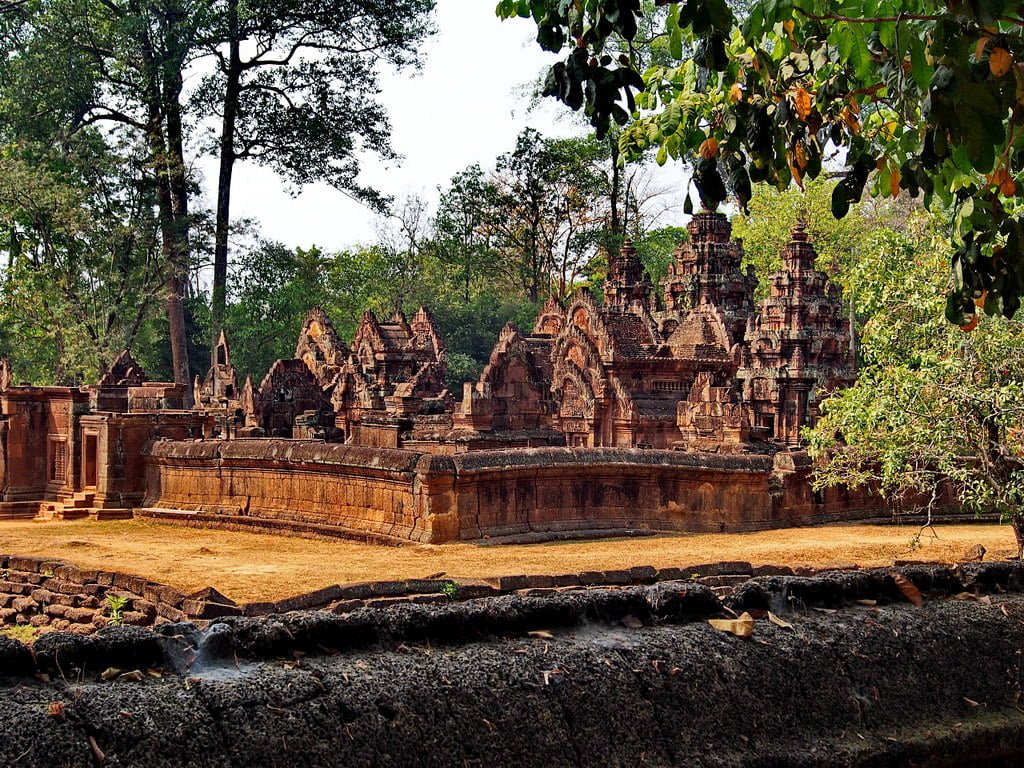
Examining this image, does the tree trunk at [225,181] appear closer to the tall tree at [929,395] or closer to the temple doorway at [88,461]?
the temple doorway at [88,461]

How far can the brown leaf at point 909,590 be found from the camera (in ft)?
23.6

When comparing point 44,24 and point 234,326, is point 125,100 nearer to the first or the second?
point 44,24

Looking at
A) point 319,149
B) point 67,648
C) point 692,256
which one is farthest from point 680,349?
point 67,648

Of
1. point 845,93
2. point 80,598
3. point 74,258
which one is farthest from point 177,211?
point 845,93

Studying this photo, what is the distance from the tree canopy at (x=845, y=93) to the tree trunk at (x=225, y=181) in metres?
34.5

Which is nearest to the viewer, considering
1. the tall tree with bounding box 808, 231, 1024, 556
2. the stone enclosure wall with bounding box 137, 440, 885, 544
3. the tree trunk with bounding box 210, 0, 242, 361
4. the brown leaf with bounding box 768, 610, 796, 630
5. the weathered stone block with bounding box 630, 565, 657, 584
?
the brown leaf with bounding box 768, 610, 796, 630

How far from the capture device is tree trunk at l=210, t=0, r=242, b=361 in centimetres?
4084

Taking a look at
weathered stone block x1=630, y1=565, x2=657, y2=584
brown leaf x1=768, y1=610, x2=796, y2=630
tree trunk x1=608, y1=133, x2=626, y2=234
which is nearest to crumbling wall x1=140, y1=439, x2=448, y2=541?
weathered stone block x1=630, y1=565, x2=657, y2=584

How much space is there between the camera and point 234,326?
43.2m

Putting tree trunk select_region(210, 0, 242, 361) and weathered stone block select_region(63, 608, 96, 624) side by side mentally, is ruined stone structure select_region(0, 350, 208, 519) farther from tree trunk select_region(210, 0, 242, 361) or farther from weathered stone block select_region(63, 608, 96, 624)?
tree trunk select_region(210, 0, 242, 361)

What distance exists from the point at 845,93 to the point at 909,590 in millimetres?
2965

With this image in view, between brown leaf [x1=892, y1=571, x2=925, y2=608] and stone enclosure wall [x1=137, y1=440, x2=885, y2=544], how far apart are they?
6.01m

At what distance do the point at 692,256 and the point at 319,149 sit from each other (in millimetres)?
13470

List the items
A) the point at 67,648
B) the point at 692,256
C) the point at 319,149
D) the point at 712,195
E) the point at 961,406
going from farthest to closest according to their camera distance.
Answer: the point at 319,149, the point at 692,256, the point at 961,406, the point at 712,195, the point at 67,648
